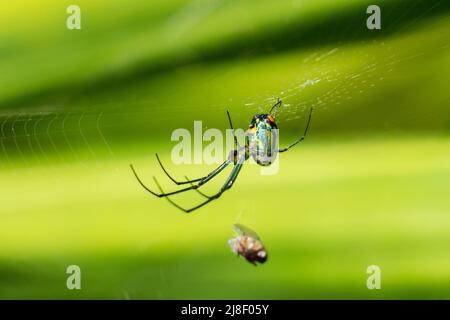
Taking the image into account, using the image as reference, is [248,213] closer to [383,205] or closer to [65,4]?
[383,205]

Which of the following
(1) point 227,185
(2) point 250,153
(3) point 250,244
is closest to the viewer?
(3) point 250,244

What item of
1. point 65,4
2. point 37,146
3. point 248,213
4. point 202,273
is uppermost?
point 65,4

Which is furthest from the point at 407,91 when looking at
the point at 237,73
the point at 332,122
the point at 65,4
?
the point at 65,4

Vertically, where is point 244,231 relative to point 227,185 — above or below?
below

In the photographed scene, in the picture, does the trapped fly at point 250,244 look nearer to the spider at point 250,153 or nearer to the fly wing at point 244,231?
the fly wing at point 244,231

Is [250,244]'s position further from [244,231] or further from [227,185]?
[227,185]

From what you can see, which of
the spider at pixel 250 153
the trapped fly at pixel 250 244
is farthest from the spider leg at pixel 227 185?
the trapped fly at pixel 250 244

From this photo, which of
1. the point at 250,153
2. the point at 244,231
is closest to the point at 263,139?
the point at 250,153

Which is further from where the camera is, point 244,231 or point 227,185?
point 227,185
